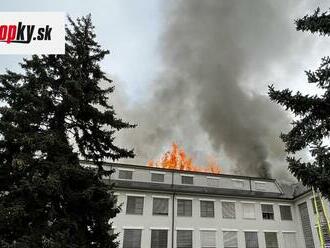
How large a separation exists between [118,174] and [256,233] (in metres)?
15.2

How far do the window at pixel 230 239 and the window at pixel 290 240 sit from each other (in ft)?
17.8

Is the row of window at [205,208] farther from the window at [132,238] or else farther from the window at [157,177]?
the window at [157,177]

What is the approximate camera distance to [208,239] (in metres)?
24.4

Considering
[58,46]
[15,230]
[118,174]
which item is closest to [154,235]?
[118,174]

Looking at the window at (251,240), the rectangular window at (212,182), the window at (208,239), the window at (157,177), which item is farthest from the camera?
the rectangular window at (212,182)

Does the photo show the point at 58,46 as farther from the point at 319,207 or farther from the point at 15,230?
the point at 319,207

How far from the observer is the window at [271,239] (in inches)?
1002

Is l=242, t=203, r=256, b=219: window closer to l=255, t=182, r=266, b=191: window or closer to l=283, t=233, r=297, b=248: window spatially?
l=255, t=182, r=266, b=191: window

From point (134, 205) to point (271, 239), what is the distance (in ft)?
47.0

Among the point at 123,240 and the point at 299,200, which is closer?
the point at 123,240

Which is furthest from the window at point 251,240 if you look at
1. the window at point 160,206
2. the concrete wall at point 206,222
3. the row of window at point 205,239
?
the window at point 160,206

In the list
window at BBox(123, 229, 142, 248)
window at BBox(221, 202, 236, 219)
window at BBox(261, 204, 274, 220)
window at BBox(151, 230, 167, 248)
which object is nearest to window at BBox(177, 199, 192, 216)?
window at BBox(151, 230, 167, 248)

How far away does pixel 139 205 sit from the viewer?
24.3 m

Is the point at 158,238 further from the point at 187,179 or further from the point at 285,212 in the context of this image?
the point at 285,212
